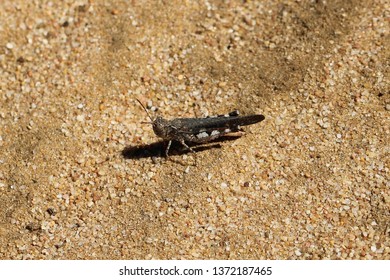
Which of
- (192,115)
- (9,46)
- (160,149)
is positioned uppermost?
(9,46)

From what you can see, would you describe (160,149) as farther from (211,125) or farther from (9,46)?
(9,46)

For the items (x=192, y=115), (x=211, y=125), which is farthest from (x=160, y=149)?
(x=211, y=125)

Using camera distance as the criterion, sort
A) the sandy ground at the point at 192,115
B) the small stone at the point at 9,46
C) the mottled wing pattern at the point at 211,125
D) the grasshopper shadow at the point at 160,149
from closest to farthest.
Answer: the sandy ground at the point at 192,115
the mottled wing pattern at the point at 211,125
the grasshopper shadow at the point at 160,149
the small stone at the point at 9,46

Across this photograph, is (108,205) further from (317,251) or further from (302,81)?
(302,81)

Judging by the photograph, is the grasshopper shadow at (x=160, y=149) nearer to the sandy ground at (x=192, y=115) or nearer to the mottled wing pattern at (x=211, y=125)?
the sandy ground at (x=192, y=115)

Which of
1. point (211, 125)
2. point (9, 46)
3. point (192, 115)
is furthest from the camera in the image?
point (9, 46)

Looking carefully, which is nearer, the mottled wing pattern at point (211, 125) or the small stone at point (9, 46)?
the mottled wing pattern at point (211, 125)

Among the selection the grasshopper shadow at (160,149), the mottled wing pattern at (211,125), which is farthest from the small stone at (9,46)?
the mottled wing pattern at (211,125)

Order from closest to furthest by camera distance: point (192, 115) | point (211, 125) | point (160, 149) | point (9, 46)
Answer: point (211, 125), point (160, 149), point (192, 115), point (9, 46)
